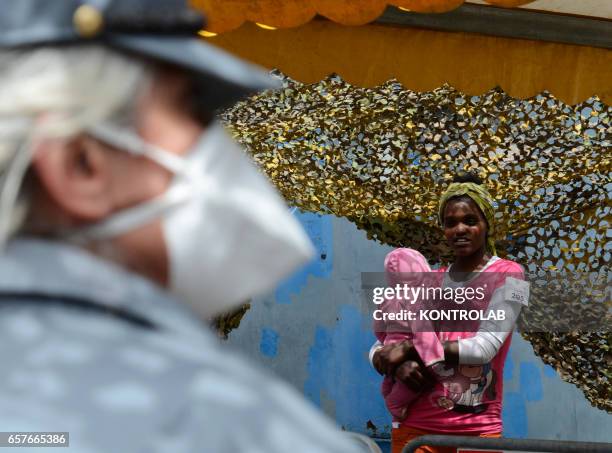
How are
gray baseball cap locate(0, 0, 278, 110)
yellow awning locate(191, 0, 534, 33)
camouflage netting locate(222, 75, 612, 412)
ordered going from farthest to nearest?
camouflage netting locate(222, 75, 612, 412) < yellow awning locate(191, 0, 534, 33) < gray baseball cap locate(0, 0, 278, 110)

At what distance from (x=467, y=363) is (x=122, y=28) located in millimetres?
2111

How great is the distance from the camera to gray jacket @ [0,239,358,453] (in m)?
0.53

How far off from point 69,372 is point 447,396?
2.18 m

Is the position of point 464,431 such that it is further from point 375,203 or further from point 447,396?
point 375,203

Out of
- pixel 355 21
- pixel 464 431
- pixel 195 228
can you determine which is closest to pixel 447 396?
pixel 464 431

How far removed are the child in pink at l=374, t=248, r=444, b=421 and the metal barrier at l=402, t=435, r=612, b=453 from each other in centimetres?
33

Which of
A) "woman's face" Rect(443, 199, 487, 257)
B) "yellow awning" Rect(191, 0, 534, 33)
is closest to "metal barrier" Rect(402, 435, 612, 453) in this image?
"woman's face" Rect(443, 199, 487, 257)

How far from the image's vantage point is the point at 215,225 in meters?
0.67

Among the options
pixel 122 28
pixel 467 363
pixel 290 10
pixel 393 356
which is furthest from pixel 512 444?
pixel 122 28

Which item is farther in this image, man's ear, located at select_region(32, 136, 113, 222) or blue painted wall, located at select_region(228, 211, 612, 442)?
blue painted wall, located at select_region(228, 211, 612, 442)

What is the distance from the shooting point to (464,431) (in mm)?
2598

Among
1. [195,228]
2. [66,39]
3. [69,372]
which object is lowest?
[69,372]

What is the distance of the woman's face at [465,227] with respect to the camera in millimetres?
2756

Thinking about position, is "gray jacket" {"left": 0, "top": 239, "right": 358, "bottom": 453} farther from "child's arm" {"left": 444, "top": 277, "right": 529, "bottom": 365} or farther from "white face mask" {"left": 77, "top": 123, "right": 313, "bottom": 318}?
"child's arm" {"left": 444, "top": 277, "right": 529, "bottom": 365}
